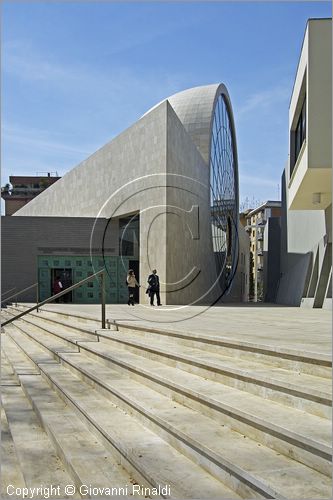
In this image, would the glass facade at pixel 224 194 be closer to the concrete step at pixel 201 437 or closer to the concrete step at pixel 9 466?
the concrete step at pixel 201 437

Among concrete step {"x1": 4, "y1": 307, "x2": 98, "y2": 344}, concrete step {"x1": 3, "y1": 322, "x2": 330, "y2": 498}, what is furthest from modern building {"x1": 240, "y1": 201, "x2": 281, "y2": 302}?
concrete step {"x1": 3, "y1": 322, "x2": 330, "y2": 498}

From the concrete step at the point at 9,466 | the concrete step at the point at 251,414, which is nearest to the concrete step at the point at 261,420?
the concrete step at the point at 251,414

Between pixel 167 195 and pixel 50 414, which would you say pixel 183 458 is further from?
pixel 167 195

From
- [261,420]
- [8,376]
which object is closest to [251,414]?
[261,420]

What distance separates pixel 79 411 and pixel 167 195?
20184mm

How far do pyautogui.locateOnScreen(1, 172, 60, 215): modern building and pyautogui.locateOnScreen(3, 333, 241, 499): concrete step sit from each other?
89070 millimetres

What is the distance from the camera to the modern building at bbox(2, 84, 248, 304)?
25188 mm

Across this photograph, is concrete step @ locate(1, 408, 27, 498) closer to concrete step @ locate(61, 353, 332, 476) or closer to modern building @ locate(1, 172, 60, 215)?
concrete step @ locate(61, 353, 332, 476)

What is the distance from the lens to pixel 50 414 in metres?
5.16

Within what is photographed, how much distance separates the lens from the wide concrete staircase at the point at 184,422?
3049 millimetres

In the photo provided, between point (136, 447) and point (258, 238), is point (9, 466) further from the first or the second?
point (258, 238)

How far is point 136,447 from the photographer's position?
12.3ft

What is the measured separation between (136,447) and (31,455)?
1008 millimetres

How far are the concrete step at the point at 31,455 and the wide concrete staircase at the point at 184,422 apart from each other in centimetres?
1
